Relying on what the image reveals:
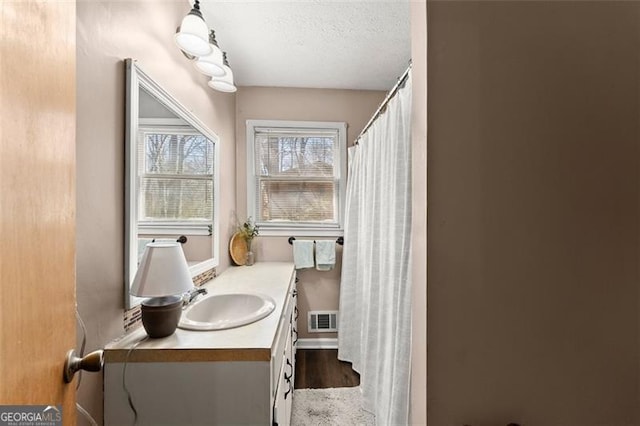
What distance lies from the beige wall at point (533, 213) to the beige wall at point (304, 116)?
6.23ft

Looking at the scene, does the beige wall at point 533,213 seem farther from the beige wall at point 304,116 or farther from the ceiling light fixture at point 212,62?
the beige wall at point 304,116

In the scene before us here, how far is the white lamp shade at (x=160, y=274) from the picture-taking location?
89cm

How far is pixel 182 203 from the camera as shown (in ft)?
4.82

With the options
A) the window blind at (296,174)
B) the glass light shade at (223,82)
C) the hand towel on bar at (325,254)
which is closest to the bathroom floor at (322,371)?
the hand towel on bar at (325,254)

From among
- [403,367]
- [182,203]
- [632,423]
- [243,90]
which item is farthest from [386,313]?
[243,90]

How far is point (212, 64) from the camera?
1499mm

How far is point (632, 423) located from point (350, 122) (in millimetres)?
2370

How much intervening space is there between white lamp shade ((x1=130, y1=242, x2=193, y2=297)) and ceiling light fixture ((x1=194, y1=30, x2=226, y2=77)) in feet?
3.50

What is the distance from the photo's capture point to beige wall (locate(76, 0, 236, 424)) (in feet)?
2.69

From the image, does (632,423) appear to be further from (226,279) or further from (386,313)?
(226,279)

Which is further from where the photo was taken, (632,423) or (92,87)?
(92,87)

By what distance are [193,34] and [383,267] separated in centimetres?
149

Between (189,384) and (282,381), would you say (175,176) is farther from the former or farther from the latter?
(282,381)

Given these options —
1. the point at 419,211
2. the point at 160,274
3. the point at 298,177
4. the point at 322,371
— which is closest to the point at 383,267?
the point at 419,211
